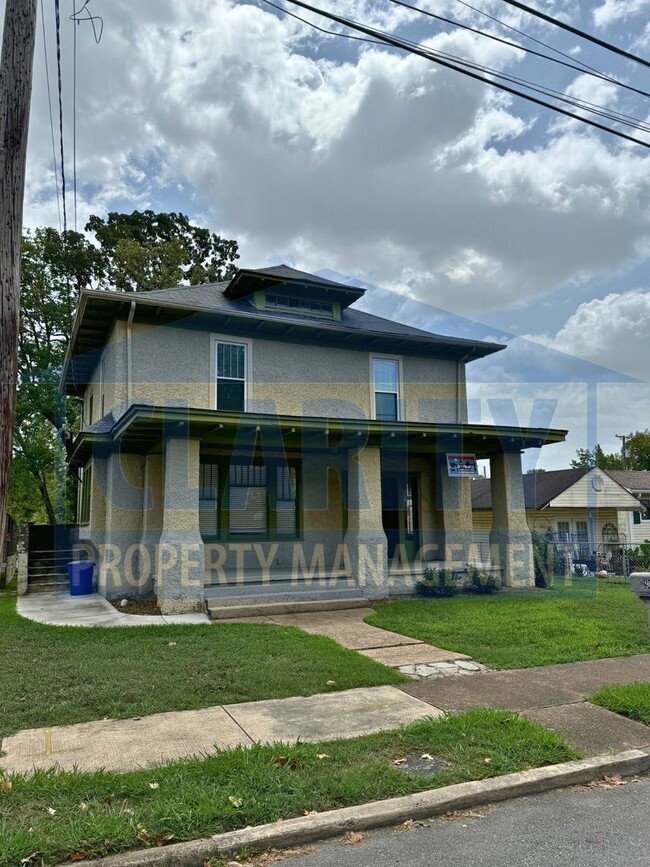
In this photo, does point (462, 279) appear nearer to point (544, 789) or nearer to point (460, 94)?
point (460, 94)

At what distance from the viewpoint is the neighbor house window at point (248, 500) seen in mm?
13141

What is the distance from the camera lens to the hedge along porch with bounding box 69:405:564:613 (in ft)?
35.5

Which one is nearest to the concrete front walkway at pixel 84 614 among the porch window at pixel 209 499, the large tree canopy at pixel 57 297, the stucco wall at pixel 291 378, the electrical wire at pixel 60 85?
the porch window at pixel 209 499

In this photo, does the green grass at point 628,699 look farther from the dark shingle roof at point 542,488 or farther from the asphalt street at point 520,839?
the dark shingle roof at point 542,488

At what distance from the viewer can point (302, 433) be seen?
1190cm

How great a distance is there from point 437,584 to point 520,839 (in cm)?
939

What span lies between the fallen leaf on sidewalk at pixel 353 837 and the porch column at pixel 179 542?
299 inches

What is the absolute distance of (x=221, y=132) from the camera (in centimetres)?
1059

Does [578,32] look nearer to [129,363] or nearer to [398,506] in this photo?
[129,363]

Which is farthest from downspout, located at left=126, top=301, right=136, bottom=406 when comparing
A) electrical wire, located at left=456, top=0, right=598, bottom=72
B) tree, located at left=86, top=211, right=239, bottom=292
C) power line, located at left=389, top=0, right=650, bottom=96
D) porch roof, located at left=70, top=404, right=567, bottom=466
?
tree, located at left=86, top=211, right=239, bottom=292

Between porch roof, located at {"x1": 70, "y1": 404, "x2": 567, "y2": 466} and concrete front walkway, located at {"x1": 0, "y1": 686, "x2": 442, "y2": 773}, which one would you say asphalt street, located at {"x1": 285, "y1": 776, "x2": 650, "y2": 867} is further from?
porch roof, located at {"x1": 70, "y1": 404, "x2": 567, "y2": 466}

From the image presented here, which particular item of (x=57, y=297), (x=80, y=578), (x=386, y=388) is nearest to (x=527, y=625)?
(x=386, y=388)

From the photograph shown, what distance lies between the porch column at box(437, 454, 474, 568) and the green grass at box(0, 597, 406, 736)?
6.47 metres

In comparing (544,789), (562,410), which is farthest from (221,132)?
(544,789)
